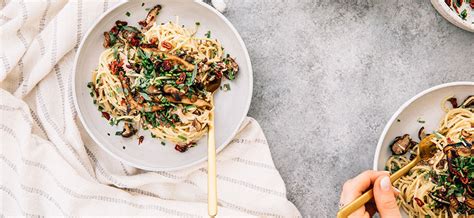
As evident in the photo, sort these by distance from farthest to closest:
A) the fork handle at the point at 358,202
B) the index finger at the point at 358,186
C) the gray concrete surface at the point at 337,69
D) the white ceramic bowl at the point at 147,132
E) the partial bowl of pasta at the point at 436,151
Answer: the gray concrete surface at the point at 337,69 → the white ceramic bowl at the point at 147,132 → the partial bowl of pasta at the point at 436,151 → the index finger at the point at 358,186 → the fork handle at the point at 358,202

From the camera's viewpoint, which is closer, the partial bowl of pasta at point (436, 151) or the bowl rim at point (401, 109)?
the partial bowl of pasta at point (436, 151)

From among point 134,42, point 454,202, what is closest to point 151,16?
point 134,42

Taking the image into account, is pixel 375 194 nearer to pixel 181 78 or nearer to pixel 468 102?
pixel 468 102

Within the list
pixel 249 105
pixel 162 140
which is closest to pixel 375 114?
pixel 249 105

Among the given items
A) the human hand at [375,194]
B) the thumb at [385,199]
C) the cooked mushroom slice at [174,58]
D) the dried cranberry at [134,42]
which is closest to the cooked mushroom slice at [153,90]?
the cooked mushroom slice at [174,58]

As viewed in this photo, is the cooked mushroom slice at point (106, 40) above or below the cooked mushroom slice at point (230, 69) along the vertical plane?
above

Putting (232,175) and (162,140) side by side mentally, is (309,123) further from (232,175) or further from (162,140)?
(162,140)

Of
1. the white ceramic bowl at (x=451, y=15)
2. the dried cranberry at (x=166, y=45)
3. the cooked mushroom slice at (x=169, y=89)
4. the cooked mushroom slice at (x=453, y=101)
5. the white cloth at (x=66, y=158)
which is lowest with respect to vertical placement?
the white cloth at (x=66, y=158)

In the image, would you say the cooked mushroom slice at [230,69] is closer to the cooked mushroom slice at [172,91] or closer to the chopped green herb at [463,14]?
the cooked mushroom slice at [172,91]
